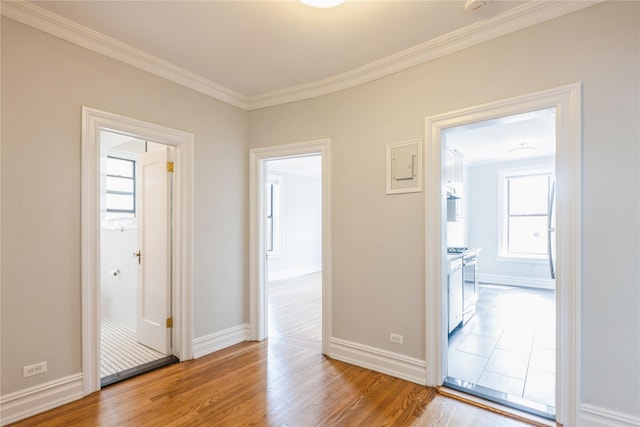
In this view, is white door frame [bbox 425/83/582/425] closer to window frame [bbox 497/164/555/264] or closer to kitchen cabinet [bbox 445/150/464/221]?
kitchen cabinet [bbox 445/150/464/221]

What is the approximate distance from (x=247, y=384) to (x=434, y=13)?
313cm

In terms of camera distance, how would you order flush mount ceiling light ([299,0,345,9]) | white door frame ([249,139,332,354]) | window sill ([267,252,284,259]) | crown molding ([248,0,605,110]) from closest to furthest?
1. flush mount ceiling light ([299,0,345,9])
2. crown molding ([248,0,605,110])
3. white door frame ([249,139,332,354])
4. window sill ([267,252,284,259])

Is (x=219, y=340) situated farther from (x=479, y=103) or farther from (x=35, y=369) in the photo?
(x=479, y=103)

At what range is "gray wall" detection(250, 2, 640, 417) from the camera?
1905mm

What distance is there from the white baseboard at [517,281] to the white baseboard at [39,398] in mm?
7261

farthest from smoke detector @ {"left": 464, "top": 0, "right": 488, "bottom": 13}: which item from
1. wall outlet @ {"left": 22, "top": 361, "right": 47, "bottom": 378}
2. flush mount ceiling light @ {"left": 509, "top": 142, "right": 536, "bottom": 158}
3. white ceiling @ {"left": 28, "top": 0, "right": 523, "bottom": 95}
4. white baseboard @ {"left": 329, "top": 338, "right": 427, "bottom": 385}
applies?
flush mount ceiling light @ {"left": 509, "top": 142, "right": 536, "bottom": 158}

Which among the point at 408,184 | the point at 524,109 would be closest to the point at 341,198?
the point at 408,184

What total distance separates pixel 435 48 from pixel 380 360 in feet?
8.75

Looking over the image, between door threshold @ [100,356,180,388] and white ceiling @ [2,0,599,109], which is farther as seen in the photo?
door threshold @ [100,356,180,388]

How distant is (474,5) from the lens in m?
2.07

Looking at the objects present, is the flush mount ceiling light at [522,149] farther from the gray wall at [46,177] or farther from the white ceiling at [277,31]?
the gray wall at [46,177]

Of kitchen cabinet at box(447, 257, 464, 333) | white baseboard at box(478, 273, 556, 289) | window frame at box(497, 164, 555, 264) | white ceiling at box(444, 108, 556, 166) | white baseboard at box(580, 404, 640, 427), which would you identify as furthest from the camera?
window frame at box(497, 164, 555, 264)

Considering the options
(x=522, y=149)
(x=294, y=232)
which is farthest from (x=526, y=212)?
(x=294, y=232)

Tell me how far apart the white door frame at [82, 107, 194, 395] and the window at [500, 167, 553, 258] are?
259 inches
